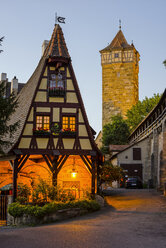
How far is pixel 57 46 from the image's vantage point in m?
23.7

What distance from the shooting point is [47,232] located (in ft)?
40.5

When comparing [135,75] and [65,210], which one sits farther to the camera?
[135,75]

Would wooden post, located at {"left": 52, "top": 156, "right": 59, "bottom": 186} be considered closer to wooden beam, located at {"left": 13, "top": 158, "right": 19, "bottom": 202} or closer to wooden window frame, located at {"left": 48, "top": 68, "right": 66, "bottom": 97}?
wooden beam, located at {"left": 13, "top": 158, "right": 19, "bottom": 202}

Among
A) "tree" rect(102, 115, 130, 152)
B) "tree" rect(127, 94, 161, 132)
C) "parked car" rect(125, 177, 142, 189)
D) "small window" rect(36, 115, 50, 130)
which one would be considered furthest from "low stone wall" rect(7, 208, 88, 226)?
"tree" rect(127, 94, 161, 132)

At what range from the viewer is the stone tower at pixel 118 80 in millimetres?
76750

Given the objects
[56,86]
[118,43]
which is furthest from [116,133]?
[56,86]

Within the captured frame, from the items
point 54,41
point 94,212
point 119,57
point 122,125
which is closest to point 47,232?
point 94,212

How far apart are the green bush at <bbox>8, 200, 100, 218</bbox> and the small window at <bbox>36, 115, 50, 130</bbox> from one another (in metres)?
5.14

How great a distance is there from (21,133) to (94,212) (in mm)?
6200

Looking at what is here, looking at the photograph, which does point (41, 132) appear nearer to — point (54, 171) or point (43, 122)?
point (43, 122)

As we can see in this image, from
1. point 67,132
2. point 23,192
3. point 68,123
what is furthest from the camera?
point 68,123

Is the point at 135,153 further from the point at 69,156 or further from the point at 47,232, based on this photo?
the point at 47,232

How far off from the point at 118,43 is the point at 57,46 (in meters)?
58.1

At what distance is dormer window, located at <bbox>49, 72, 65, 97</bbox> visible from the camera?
22141 millimetres
